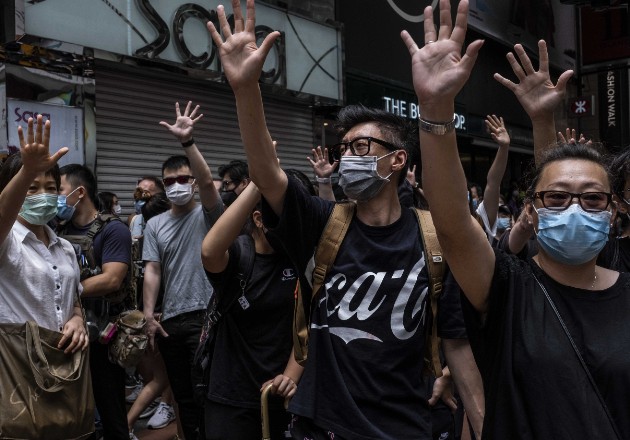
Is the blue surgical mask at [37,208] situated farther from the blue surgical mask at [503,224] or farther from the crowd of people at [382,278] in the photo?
the blue surgical mask at [503,224]

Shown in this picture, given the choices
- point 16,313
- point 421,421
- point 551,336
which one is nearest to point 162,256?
point 16,313

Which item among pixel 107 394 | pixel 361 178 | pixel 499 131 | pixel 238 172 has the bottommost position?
pixel 107 394

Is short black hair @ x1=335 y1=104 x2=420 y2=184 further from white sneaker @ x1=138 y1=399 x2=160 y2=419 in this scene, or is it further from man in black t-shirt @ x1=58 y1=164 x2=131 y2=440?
white sneaker @ x1=138 y1=399 x2=160 y2=419

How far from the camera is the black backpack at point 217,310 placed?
323cm

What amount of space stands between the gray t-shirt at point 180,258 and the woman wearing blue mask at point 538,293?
2.97m

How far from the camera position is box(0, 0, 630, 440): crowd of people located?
1853 mm

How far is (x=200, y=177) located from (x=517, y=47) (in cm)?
205

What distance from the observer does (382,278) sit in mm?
2506

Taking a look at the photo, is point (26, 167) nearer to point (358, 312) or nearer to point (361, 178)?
point (361, 178)

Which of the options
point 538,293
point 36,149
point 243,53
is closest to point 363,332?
point 538,293

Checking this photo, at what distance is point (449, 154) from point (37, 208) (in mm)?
2300

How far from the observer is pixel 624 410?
1.82 m

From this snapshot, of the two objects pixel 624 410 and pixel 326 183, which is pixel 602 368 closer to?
pixel 624 410

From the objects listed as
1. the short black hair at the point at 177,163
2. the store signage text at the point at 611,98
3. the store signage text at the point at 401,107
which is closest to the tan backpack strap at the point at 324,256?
the short black hair at the point at 177,163
